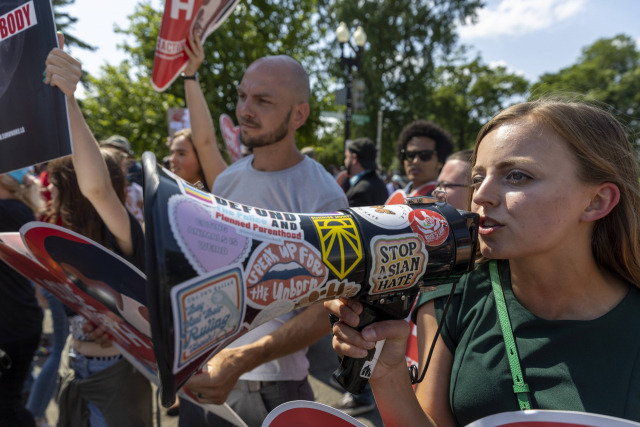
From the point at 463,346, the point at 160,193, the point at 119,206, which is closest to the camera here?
the point at 160,193

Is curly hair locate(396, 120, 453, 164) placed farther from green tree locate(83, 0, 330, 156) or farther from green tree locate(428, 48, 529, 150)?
green tree locate(428, 48, 529, 150)

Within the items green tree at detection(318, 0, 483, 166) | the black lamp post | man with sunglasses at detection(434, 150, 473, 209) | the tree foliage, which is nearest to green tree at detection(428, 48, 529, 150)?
the tree foliage

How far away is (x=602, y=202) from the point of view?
105 centimetres

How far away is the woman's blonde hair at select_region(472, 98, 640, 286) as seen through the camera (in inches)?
39.9

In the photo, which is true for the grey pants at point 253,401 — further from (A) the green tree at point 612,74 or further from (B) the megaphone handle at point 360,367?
(A) the green tree at point 612,74

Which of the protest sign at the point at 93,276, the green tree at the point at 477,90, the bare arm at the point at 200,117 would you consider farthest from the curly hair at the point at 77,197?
the green tree at the point at 477,90

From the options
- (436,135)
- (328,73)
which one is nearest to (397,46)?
(328,73)

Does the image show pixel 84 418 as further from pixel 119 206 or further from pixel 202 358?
pixel 202 358

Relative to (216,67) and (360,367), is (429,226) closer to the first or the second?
(360,367)

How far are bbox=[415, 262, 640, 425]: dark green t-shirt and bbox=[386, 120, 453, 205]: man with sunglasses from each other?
8.26ft

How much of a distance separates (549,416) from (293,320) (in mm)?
977

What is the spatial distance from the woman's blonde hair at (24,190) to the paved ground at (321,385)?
1.75 m

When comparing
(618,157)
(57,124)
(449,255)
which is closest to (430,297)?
(449,255)

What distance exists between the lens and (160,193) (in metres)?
0.71
